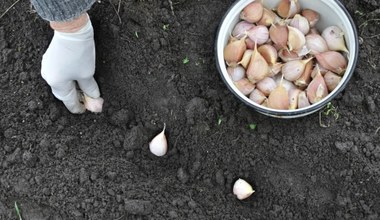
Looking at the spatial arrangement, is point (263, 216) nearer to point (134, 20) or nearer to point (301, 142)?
point (301, 142)

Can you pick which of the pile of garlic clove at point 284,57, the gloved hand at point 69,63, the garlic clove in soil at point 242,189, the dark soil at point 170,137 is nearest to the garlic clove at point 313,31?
the pile of garlic clove at point 284,57

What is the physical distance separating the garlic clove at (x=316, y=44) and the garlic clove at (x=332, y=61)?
0.02 meters

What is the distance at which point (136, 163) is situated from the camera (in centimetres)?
166

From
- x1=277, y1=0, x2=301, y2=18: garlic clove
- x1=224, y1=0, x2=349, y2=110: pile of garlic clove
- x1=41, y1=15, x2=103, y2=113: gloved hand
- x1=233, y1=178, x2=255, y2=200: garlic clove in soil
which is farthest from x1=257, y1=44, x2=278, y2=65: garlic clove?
x1=41, y1=15, x2=103, y2=113: gloved hand

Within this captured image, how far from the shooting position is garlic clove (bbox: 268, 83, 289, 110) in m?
1.58

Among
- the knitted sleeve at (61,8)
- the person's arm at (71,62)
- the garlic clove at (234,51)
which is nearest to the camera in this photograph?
the knitted sleeve at (61,8)

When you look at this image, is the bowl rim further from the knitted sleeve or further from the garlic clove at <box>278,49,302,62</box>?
the knitted sleeve

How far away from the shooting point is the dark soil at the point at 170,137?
1585mm

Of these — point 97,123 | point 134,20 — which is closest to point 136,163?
point 97,123

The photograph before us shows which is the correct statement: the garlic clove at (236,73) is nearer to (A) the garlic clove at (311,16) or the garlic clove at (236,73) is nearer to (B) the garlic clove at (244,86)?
(B) the garlic clove at (244,86)

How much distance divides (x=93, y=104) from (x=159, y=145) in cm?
23

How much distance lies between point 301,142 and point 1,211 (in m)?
0.80

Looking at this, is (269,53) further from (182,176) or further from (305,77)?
(182,176)

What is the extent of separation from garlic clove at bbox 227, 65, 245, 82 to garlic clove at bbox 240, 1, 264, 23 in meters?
0.13
